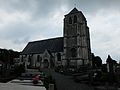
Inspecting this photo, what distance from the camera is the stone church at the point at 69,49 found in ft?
A: 148

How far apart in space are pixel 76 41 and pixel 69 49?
3.24m

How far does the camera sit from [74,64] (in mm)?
44375

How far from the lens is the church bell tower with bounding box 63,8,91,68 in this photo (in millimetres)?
44562

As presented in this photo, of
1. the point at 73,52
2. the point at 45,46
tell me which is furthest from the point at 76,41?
the point at 45,46

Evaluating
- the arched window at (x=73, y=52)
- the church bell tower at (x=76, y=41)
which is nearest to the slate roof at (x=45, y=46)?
the church bell tower at (x=76, y=41)

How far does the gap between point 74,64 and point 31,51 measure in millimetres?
18445

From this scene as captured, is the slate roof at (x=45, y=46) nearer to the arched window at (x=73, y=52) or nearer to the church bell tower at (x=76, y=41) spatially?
the church bell tower at (x=76, y=41)

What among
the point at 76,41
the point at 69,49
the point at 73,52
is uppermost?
the point at 76,41

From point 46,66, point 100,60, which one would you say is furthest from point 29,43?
point 100,60

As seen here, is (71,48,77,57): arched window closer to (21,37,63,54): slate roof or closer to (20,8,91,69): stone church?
(20,8,91,69): stone church

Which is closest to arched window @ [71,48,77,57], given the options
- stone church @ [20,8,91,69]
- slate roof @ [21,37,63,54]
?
stone church @ [20,8,91,69]

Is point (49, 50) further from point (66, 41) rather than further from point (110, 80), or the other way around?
point (110, 80)

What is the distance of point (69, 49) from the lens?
46.5 meters

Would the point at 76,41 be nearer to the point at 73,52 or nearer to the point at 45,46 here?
the point at 73,52
